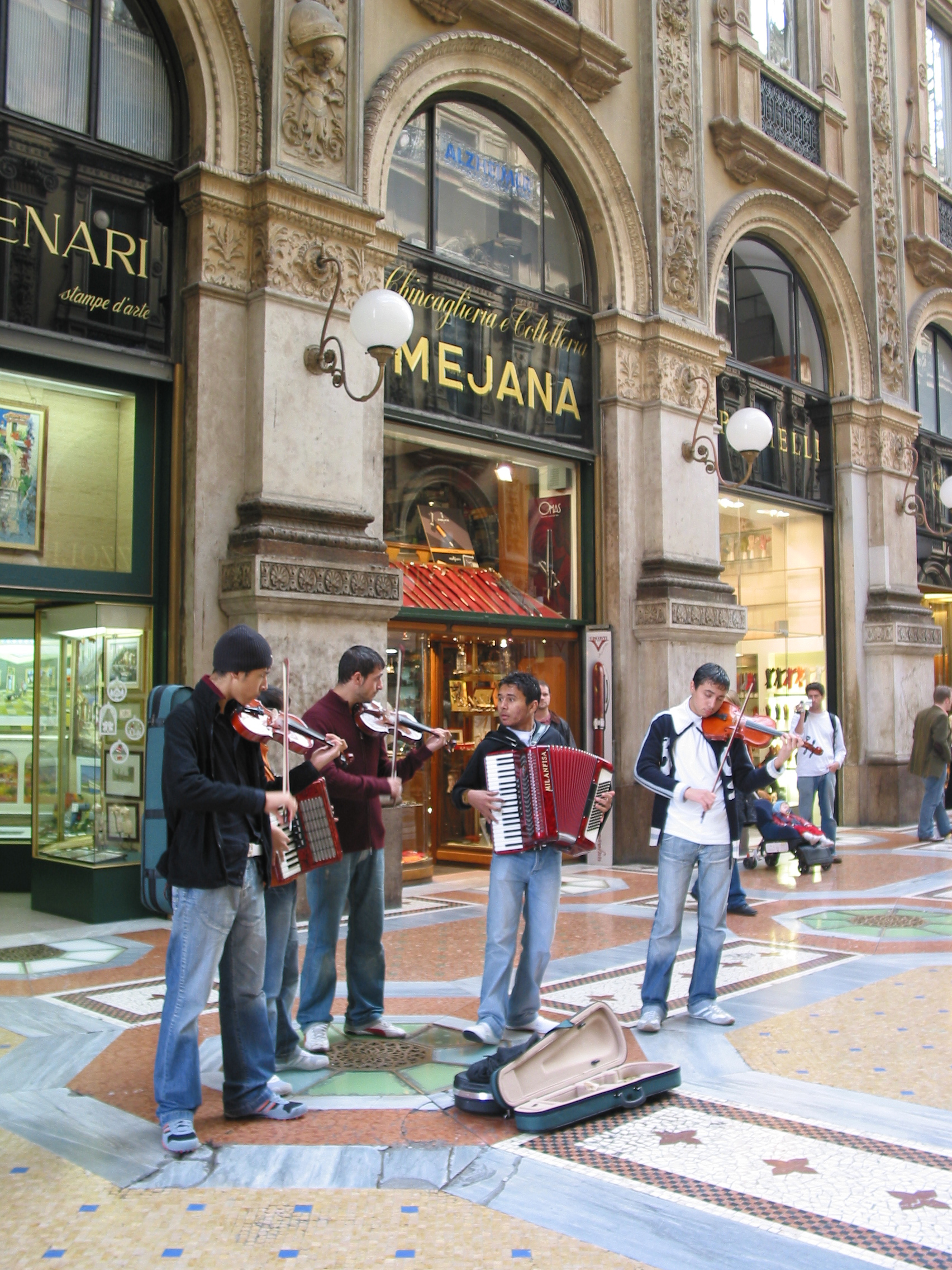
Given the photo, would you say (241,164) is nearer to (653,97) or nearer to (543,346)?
(543,346)

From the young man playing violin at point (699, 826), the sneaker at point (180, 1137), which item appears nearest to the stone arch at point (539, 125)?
the young man playing violin at point (699, 826)

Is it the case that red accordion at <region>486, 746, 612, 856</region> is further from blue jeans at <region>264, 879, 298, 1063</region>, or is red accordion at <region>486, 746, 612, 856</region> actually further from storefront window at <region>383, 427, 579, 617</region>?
storefront window at <region>383, 427, 579, 617</region>

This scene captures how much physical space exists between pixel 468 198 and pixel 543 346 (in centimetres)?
166

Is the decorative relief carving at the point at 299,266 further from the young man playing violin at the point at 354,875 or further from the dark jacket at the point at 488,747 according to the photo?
the dark jacket at the point at 488,747

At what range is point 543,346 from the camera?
12.3m

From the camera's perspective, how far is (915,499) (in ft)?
56.4

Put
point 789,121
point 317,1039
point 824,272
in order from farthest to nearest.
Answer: point 824,272
point 789,121
point 317,1039

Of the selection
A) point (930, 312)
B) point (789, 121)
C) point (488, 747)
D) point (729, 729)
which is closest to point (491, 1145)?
point (488, 747)

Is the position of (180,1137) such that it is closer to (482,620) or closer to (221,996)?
(221,996)

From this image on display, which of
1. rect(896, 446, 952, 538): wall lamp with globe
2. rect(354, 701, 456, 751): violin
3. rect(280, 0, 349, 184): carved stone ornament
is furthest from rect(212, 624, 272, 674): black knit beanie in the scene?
rect(896, 446, 952, 538): wall lamp with globe

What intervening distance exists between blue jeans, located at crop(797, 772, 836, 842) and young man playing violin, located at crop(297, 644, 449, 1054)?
7678mm

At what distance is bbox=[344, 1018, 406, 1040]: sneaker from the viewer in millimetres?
5617

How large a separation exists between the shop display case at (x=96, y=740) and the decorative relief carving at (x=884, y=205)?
12.4 metres

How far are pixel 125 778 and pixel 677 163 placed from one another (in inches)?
364
